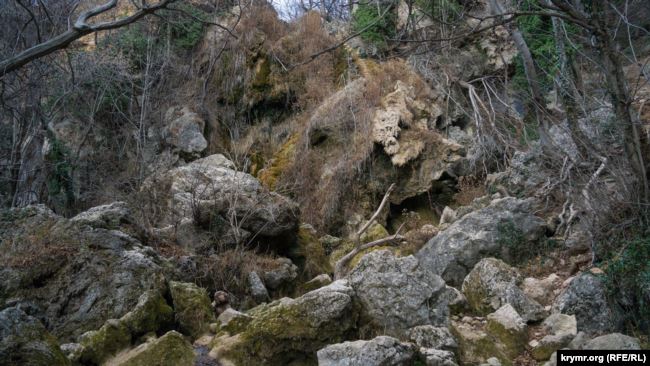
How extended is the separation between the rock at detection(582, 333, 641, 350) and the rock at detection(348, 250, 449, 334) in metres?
1.65

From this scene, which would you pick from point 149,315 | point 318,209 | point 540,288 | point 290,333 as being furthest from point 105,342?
point 318,209

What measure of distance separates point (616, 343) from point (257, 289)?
198 inches

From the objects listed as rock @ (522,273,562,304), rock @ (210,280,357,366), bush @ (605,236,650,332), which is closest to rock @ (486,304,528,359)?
bush @ (605,236,650,332)

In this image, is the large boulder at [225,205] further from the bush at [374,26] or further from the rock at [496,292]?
the bush at [374,26]

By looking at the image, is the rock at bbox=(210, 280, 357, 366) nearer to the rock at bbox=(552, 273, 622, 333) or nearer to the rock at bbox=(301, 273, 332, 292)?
the rock at bbox=(552, 273, 622, 333)

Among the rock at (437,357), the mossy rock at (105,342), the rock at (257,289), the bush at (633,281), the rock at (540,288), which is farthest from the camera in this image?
the rock at (257,289)

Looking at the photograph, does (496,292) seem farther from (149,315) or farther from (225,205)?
(225,205)

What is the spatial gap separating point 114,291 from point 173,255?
208 cm

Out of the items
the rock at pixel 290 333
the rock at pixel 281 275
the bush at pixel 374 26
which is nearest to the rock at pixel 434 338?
the rock at pixel 290 333

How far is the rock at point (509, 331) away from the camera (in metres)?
5.14

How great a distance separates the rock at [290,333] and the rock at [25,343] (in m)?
1.35

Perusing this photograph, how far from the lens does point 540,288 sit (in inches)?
262

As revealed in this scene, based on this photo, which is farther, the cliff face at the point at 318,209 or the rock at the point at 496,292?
the rock at the point at 496,292

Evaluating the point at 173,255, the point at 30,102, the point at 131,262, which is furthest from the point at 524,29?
the point at 30,102
